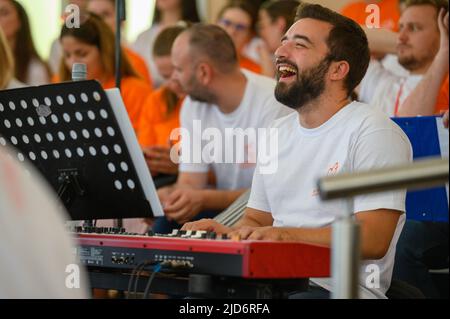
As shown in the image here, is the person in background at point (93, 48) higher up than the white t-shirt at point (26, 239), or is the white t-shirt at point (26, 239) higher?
the person in background at point (93, 48)

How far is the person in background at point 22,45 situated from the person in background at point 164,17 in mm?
617

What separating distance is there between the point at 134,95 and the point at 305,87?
1969 millimetres

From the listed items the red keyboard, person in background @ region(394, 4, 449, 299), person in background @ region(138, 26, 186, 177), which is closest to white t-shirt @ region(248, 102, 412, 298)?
the red keyboard

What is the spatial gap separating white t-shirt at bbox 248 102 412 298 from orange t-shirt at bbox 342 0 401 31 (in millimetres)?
1436

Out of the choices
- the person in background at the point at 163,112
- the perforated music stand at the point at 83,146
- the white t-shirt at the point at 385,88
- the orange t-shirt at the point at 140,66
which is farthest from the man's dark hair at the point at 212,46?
the perforated music stand at the point at 83,146

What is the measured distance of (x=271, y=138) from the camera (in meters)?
2.94

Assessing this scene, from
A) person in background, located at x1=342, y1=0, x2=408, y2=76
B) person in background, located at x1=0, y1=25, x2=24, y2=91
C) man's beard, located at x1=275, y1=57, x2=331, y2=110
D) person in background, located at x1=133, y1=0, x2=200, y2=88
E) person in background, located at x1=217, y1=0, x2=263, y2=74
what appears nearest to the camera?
man's beard, located at x1=275, y1=57, x2=331, y2=110

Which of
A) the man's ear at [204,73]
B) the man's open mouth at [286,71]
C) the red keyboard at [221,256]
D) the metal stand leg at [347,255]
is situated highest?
the man's ear at [204,73]

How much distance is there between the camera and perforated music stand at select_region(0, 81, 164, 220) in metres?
2.49

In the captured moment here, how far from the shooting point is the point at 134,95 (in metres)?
4.67

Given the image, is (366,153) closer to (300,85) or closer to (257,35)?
(300,85)

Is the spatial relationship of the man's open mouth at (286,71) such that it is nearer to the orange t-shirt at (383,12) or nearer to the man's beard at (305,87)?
the man's beard at (305,87)

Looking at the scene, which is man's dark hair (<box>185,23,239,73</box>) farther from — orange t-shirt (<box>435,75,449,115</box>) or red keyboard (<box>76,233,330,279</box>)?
red keyboard (<box>76,233,330,279</box>)

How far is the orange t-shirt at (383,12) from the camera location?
13.8 feet
